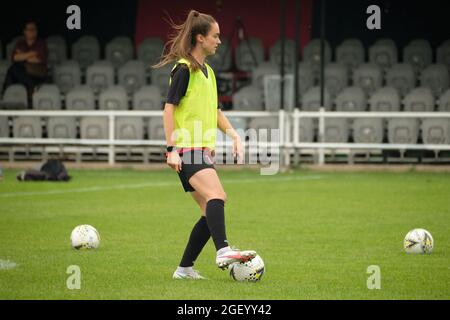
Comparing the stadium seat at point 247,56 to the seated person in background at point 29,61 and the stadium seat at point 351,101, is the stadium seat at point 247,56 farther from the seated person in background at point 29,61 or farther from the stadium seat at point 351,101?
the seated person in background at point 29,61

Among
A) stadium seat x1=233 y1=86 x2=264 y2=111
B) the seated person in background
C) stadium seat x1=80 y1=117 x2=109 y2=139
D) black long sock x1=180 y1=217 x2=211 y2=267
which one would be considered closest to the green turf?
black long sock x1=180 y1=217 x2=211 y2=267

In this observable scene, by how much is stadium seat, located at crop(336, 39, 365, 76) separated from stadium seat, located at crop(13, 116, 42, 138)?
22.3 feet

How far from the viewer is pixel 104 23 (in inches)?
1116

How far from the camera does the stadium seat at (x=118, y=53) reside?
87.8ft

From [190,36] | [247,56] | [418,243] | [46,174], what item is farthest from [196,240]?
[247,56]

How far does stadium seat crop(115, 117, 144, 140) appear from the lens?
2327cm

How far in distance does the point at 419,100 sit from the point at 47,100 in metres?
7.63

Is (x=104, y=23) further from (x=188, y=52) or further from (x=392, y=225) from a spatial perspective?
(x=188, y=52)

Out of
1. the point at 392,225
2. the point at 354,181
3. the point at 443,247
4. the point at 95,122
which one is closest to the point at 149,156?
the point at 95,122

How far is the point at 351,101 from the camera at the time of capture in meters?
23.9

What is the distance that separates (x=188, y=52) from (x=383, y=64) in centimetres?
1687

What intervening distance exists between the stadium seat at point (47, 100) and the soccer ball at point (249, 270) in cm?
1533

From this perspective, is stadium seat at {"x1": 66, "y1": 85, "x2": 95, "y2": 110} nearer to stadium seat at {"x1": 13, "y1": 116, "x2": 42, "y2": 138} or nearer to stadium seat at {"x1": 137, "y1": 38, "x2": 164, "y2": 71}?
stadium seat at {"x1": 13, "y1": 116, "x2": 42, "y2": 138}

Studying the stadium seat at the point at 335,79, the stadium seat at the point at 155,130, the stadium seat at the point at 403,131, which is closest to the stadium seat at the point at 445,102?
the stadium seat at the point at 403,131
